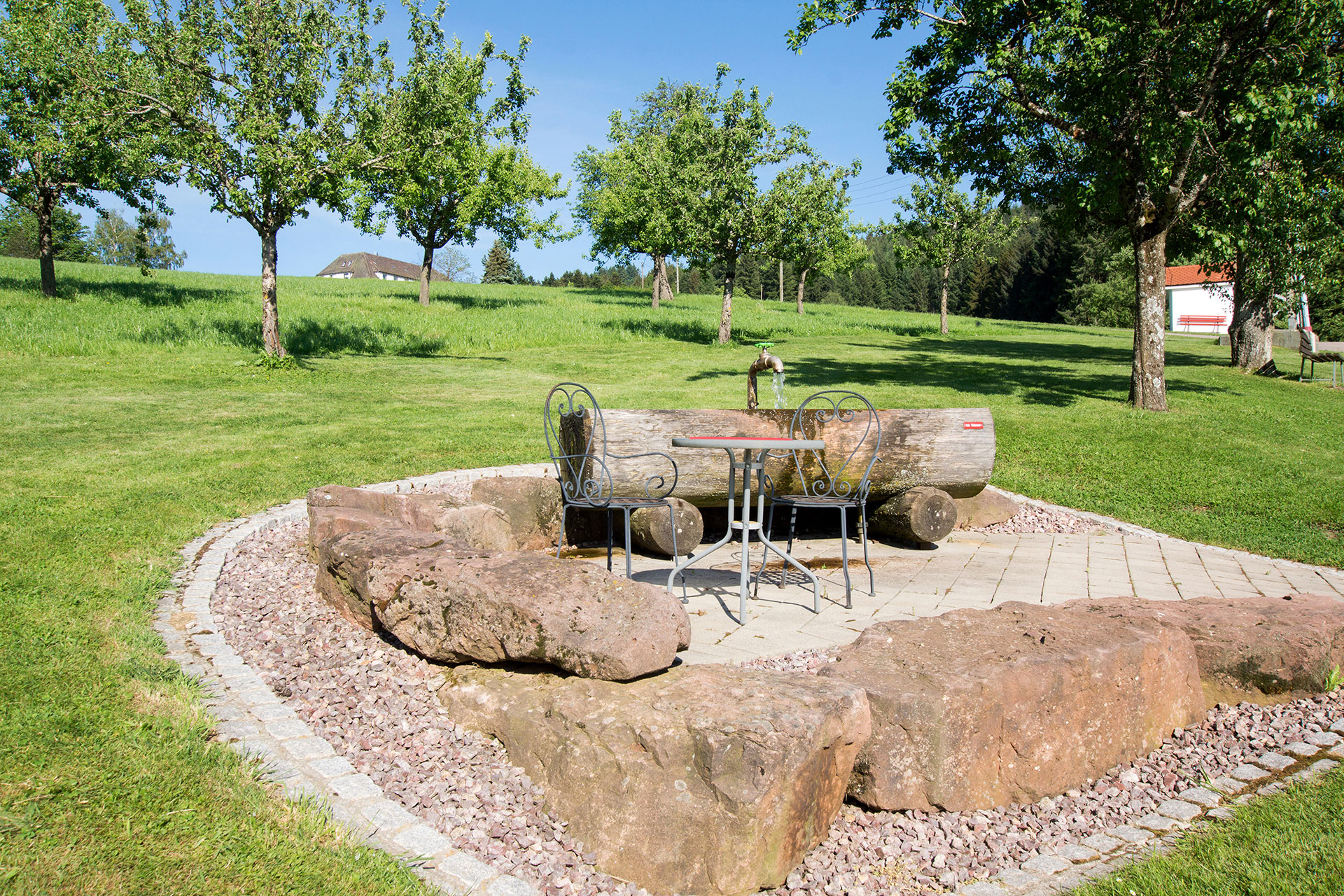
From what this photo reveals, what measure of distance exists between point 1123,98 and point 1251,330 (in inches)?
452

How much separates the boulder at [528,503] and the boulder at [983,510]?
126 inches

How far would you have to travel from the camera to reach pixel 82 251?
68.2 metres

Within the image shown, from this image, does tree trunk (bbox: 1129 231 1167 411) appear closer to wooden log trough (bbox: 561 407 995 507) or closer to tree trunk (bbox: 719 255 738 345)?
wooden log trough (bbox: 561 407 995 507)

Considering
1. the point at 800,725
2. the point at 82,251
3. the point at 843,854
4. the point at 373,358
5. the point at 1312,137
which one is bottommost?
the point at 843,854

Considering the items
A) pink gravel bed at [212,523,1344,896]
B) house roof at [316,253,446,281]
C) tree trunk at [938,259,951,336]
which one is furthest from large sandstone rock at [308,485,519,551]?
house roof at [316,253,446,281]

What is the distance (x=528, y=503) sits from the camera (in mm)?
5867

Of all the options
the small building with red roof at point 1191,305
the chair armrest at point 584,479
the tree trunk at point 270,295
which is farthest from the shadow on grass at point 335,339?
the small building with red roof at point 1191,305

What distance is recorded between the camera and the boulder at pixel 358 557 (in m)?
3.66

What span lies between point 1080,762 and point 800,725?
1.24 metres

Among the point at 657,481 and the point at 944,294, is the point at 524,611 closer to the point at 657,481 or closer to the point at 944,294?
the point at 657,481

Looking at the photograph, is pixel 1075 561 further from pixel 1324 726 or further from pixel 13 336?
pixel 13 336

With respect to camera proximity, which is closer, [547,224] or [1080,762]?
[1080,762]

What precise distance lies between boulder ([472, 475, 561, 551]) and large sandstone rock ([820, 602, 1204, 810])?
9.93 feet

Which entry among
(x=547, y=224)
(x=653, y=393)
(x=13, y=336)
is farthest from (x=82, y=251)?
(x=653, y=393)
